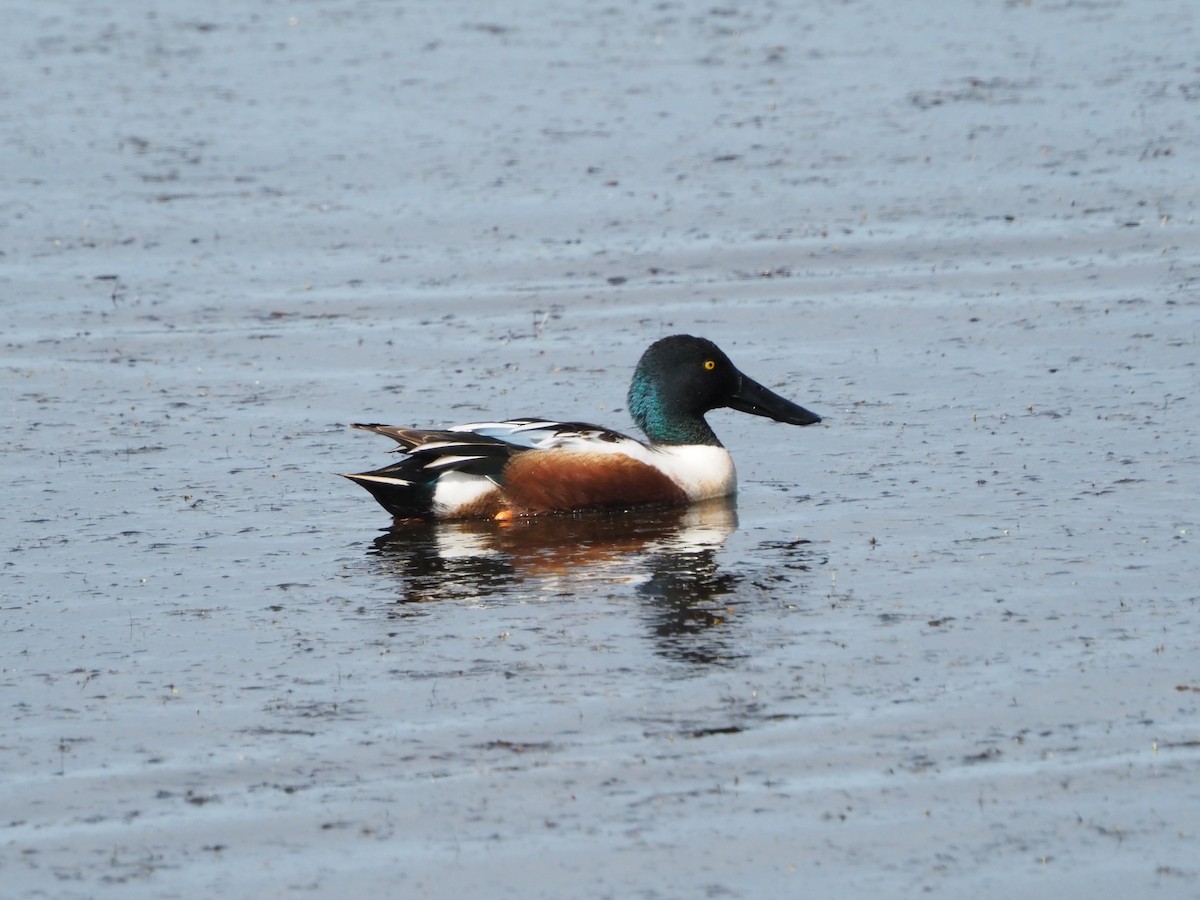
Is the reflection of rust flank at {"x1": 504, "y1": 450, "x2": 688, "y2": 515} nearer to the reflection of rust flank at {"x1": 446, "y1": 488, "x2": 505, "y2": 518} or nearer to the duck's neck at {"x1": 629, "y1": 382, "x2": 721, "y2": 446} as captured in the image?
the reflection of rust flank at {"x1": 446, "y1": 488, "x2": 505, "y2": 518}

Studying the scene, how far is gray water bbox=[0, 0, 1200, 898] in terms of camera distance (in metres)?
5.52

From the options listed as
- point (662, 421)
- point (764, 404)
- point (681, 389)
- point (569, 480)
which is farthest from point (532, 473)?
point (764, 404)

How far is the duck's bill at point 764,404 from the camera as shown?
9.59 m

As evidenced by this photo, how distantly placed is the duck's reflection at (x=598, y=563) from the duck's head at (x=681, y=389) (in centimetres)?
48

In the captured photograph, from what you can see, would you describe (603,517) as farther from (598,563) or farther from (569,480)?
(598,563)

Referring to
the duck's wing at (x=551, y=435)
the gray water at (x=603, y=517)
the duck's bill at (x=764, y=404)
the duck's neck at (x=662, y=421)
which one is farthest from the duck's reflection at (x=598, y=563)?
the duck's bill at (x=764, y=404)

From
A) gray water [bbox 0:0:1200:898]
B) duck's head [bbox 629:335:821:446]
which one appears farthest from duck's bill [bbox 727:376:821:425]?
gray water [bbox 0:0:1200:898]

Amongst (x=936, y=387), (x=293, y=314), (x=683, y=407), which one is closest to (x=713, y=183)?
(x=293, y=314)

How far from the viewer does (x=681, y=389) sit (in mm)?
9391

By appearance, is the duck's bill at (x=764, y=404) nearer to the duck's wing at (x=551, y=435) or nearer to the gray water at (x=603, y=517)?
the gray water at (x=603, y=517)

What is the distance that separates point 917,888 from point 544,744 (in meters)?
1.33

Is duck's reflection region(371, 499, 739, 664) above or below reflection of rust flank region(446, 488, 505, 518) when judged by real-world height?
below

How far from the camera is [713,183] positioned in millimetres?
14812

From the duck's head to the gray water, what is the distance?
15.1 inches
